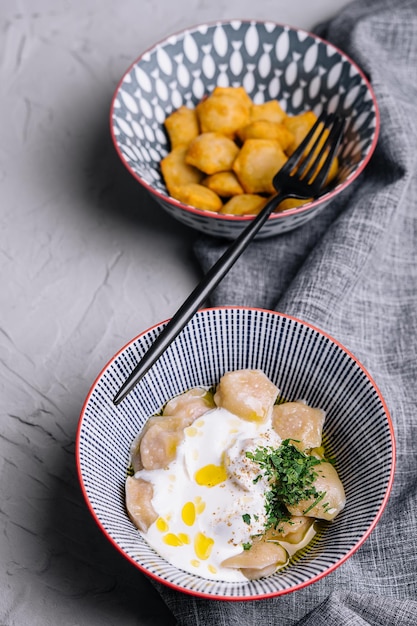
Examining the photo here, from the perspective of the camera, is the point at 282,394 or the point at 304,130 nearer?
the point at 282,394

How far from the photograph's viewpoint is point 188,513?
1.43 m

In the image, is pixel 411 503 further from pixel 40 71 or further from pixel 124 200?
pixel 40 71

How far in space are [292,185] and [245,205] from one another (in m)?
0.14

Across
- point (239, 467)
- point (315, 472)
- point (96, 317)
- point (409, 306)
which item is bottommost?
point (409, 306)

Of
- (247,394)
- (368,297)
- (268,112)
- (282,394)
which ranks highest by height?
(268,112)

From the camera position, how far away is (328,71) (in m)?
2.14

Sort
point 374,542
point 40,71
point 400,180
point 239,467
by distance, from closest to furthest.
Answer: point 239,467 → point 374,542 → point 400,180 → point 40,71

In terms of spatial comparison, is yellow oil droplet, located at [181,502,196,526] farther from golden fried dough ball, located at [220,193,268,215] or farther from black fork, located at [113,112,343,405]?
golden fried dough ball, located at [220,193,268,215]

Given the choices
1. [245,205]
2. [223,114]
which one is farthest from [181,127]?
[245,205]

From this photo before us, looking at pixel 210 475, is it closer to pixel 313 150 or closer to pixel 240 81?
pixel 313 150

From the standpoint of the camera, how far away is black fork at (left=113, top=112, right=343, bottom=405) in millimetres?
1557

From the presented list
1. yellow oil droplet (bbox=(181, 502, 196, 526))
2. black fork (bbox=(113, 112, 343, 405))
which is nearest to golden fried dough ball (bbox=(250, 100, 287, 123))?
black fork (bbox=(113, 112, 343, 405))

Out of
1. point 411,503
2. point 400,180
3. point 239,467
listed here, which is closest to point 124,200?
point 400,180

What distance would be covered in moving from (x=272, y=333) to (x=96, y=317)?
22.3 inches
